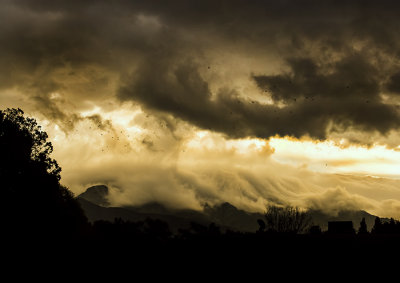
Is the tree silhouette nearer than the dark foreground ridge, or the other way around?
the dark foreground ridge

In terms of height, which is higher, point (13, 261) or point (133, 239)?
point (133, 239)

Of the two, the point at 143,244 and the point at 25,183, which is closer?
the point at 143,244

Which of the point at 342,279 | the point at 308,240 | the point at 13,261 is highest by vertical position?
the point at 308,240

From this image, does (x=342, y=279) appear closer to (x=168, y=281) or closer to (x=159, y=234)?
(x=168, y=281)

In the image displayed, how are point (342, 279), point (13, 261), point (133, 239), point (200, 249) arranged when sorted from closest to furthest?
point (342, 279), point (200, 249), point (133, 239), point (13, 261)

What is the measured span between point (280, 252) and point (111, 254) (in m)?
12.1

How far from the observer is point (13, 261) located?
33.0 metres

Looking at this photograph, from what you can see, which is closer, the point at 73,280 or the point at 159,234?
the point at 73,280

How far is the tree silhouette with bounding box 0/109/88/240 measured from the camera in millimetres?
44906

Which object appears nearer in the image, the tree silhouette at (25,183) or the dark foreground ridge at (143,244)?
the dark foreground ridge at (143,244)

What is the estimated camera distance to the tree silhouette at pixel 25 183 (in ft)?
147

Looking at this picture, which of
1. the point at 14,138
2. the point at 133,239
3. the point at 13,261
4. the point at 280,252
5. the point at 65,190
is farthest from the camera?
the point at 65,190

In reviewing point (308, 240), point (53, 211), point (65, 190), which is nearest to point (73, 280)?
point (308, 240)

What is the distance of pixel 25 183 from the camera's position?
4728 cm
